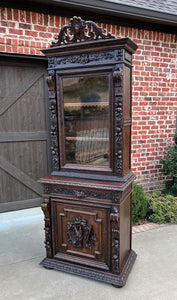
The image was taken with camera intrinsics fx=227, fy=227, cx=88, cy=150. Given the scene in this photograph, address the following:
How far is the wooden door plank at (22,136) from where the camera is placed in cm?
340

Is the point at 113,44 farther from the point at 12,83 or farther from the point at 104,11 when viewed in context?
the point at 12,83

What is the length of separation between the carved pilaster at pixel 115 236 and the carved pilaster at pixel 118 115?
341mm

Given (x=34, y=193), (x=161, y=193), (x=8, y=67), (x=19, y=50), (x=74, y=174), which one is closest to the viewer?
(x=74, y=174)

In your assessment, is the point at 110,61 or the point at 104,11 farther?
the point at 104,11

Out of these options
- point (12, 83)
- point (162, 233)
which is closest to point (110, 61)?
point (12, 83)

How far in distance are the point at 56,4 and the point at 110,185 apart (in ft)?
7.85

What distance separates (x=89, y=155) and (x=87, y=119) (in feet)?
1.12

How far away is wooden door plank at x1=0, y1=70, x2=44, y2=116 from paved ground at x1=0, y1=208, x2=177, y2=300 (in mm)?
1775

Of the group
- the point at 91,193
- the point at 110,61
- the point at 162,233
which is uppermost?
the point at 110,61

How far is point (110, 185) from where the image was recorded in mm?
1931

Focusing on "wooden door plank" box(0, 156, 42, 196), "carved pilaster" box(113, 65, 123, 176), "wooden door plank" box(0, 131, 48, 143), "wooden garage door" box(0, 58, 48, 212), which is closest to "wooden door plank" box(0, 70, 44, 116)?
"wooden garage door" box(0, 58, 48, 212)

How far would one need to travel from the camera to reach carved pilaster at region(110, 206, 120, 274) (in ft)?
6.42

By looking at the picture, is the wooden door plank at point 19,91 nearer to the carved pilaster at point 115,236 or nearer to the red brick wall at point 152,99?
the red brick wall at point 152,99

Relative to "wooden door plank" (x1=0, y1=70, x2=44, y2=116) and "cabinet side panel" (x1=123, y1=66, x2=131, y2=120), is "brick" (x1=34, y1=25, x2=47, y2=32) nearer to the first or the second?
"wooden door plank" (x1=0, y1=70, x2=44, y2=116)
